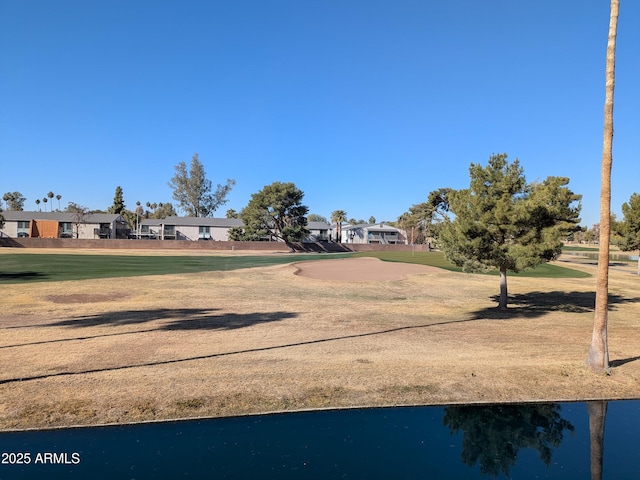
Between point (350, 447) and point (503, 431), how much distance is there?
9.48ft

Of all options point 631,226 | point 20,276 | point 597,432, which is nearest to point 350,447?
point 597,432

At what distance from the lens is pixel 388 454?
22.5ft

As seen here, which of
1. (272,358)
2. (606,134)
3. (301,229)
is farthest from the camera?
(301,229)

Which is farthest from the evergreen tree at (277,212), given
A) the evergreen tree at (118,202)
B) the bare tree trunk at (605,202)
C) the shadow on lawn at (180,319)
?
the bare tree trunk at (605,202)

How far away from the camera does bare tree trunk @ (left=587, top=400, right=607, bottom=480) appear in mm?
6613

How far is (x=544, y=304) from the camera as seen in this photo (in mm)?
23828

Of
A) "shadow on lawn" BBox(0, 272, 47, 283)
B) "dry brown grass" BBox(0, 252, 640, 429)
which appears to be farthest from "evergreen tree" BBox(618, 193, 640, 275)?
"shadow on lawn" BBox(0, 272, 47, 283)

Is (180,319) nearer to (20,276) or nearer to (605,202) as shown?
(605,202)

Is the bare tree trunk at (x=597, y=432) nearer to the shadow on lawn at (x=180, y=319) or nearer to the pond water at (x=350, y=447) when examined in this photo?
the pond water at (x=350, y=447)

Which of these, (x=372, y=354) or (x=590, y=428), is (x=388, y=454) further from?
(x=372, y=354)

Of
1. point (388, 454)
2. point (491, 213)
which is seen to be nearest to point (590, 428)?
point (388, 454)

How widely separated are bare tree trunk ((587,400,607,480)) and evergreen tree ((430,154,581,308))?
31.9ft

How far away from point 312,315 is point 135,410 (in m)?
11.1

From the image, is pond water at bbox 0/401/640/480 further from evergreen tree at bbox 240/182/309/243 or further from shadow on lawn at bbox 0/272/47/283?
evergreen tree at bbox 240/182/309/243
